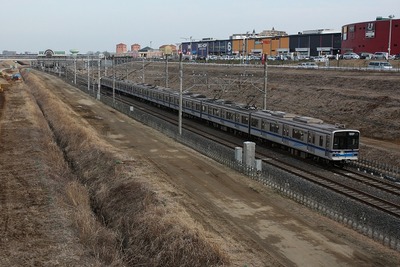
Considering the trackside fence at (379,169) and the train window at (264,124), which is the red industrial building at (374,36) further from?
the trackside fence at (379,169)

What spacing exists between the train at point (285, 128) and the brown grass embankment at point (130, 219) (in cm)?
1162

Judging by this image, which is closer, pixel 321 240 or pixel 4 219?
pixel 321 240

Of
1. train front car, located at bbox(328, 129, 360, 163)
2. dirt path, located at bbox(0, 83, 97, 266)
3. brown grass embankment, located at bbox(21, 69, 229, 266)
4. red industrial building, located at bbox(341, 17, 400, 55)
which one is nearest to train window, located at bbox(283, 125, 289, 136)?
train front car, located at bbox(328, 129, 360, 163)

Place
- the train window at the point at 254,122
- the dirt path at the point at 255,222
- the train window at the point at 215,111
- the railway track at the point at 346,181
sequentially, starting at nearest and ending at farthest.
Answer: the dirt path at the point at 255,222 → the railway track at the point at 346,181 → the train window at the point at 254,122 → the train window at the point at 215,111

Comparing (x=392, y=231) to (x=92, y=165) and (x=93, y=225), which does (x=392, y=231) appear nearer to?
(x=93, y=225)

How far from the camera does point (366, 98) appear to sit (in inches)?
2026

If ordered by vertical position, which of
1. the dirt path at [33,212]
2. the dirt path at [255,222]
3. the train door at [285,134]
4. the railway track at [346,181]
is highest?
the train door at [285,134]

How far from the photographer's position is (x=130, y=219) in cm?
2038

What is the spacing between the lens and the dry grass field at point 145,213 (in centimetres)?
1644

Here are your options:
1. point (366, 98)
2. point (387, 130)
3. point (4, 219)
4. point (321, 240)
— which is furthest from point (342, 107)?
point (4, 219)

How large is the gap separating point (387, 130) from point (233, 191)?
23.3 metres

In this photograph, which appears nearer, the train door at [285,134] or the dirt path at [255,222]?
the dirt path at [255,222]

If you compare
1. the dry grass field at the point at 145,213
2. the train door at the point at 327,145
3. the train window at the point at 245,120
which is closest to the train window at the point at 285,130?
the train door at the point at 327,145

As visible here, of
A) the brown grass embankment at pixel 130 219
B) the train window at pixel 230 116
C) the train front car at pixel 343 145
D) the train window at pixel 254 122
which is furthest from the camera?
the train window at pixel 230 116
